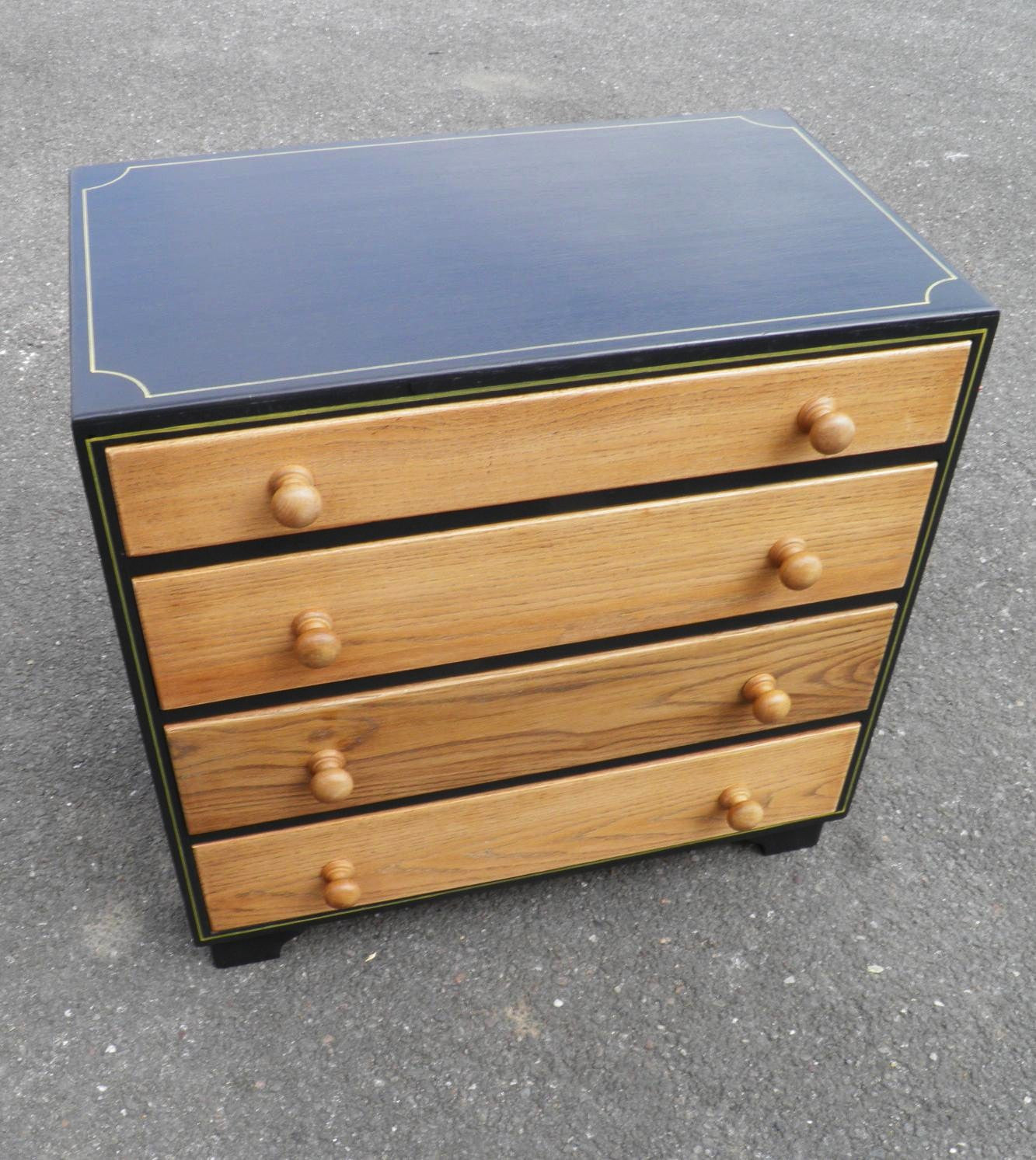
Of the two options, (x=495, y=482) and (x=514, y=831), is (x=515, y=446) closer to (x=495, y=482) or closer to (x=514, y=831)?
(x=495, y=482)

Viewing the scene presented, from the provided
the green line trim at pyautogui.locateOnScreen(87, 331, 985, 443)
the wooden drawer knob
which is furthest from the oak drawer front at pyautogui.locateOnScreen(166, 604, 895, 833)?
the green line trim at pyautogui.locateOnScreen(87, 331, 985, 443)

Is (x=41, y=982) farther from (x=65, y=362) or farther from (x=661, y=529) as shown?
(x=65, y=362)

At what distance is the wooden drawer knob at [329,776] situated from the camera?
3.93ft

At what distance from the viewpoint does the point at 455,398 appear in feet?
3.29

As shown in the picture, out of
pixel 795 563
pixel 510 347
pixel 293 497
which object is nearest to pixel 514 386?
pixel 510 347

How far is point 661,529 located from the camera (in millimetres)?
1148

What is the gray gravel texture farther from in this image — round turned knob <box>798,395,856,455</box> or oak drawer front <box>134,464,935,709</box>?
round turned knob <box>798,395,856,455</box>

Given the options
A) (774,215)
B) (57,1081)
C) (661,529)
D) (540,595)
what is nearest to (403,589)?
(540,595)

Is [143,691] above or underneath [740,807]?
above

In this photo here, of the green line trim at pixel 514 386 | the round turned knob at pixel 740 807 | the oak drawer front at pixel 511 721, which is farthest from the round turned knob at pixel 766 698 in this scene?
the green line trim at pixel 514 386

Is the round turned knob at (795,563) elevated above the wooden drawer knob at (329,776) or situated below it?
above

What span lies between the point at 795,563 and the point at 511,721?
1.09 ft

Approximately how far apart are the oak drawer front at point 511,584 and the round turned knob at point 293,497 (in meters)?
0.08

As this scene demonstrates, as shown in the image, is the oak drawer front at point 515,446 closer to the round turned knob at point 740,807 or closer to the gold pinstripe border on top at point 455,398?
the gold pinstripe border on top at point 455,398
